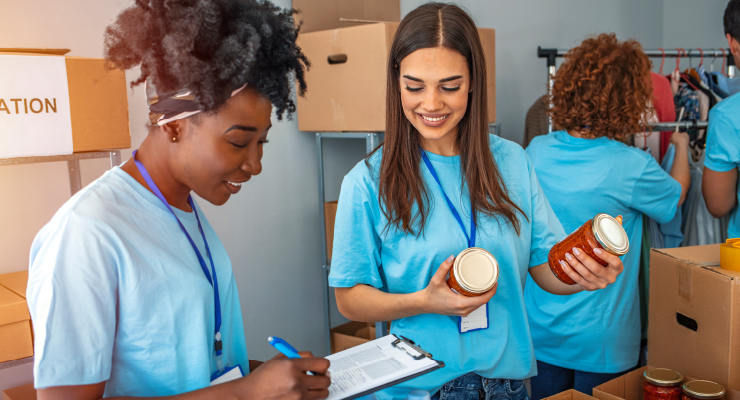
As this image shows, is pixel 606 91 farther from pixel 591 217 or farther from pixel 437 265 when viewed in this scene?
pixel 437 265

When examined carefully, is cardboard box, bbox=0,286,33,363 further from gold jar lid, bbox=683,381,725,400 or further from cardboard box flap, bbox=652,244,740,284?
cardboard box flap, bbox=652,244,740,284

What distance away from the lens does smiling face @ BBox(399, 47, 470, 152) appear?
116 cm

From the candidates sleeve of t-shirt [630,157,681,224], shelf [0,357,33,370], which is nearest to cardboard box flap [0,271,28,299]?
shelf [0,357,33,370]

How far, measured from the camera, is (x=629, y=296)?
6.45 ft

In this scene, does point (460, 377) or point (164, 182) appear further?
point (460, 377)

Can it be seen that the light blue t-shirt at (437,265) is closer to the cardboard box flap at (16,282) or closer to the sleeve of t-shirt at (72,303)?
the sleeve of t-shirt at (72,303)

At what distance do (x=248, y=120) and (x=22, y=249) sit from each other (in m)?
1.36

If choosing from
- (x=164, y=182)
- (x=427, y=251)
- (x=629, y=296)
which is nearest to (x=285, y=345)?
(x=164, y=182)

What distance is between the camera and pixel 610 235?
1026 mm

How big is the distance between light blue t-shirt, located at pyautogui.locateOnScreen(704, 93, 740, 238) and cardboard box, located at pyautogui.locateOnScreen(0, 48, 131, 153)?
1.90m

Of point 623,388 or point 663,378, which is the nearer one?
point 663,378

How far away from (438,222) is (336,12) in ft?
4.90

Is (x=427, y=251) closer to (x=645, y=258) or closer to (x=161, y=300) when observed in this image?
(x=161, y=300)

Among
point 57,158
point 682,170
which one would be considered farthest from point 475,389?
point 682,170
